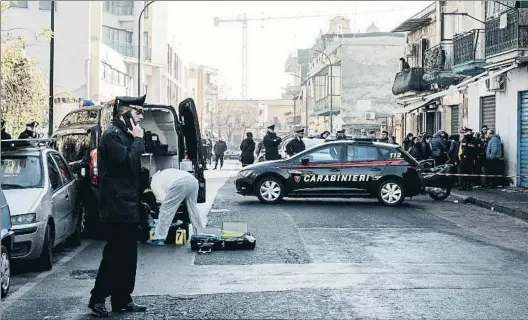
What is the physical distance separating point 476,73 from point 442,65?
3.71m

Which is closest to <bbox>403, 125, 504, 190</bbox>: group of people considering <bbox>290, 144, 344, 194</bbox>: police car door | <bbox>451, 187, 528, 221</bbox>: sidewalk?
<bbox>451, 187, 528, 221</bbox>: sidewalk

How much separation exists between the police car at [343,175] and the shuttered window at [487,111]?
10.2 m

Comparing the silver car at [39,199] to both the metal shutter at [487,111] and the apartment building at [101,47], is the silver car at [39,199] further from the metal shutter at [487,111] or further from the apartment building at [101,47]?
the metal shutter at [487,111]

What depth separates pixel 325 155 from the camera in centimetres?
1961

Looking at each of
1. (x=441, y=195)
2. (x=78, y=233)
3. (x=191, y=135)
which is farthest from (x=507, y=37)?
(x=78, y=233)

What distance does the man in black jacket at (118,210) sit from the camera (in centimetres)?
738

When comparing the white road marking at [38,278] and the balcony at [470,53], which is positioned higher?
the balcony at [470,53]

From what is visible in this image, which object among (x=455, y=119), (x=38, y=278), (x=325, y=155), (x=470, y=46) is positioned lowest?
(x=38, y=278)

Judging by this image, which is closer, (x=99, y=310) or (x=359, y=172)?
(x=99, y=310)

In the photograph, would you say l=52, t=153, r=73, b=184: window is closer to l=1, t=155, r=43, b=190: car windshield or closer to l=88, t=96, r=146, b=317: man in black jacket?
l=1, t=155, r=43, b=190: car windshield

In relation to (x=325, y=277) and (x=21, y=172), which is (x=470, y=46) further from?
(x=325, y=277)

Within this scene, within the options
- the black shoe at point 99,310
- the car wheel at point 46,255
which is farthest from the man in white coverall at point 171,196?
the black shoe at point 99,310

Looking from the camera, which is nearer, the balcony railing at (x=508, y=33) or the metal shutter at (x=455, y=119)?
the balcony railing at (x=508, y=33)

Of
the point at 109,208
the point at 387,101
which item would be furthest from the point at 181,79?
the point at 109,208
